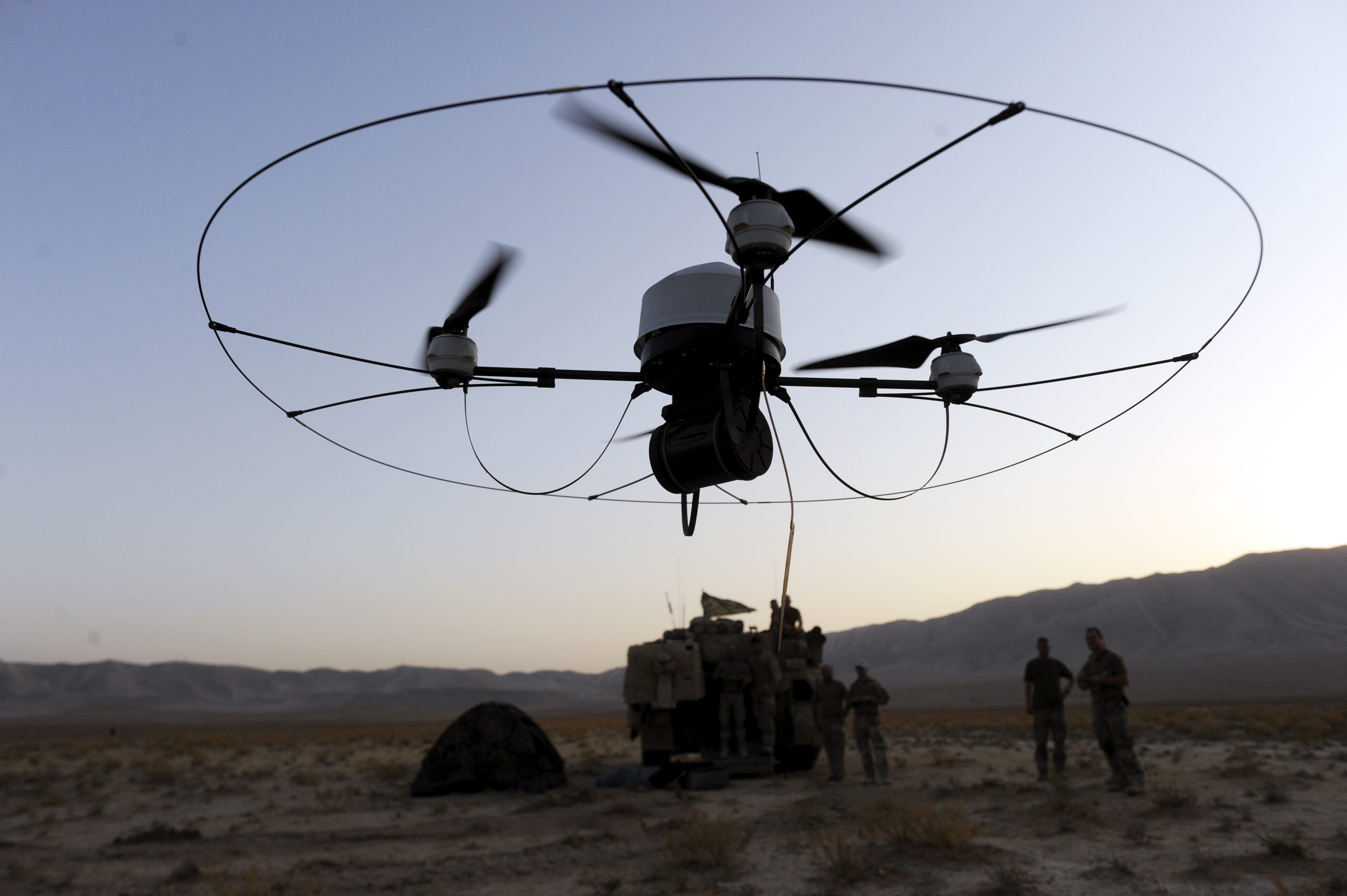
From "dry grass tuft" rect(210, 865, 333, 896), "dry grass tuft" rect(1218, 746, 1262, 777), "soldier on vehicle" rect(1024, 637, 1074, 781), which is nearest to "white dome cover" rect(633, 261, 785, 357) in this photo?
"dry grass tuft" rect(210, 865, 333, 896)

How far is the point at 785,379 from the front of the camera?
189 inches

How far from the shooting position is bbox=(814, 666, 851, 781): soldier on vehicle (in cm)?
1437

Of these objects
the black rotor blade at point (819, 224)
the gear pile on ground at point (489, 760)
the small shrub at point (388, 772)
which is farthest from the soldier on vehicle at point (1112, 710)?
the small shrub at point (388, 772)

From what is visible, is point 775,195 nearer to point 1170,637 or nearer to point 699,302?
point 699,302

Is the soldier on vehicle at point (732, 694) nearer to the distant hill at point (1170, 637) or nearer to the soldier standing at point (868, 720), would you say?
the soldier standing at point (868, 720)

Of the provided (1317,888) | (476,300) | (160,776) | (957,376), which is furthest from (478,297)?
(160,776)

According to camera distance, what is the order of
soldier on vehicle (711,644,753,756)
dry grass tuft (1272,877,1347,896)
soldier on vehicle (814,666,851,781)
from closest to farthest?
dry grass tuft (1272,877,1347,896) < soldier on vehicle (814,666,851,781) < soldier on vehicle (711,644,753,756)

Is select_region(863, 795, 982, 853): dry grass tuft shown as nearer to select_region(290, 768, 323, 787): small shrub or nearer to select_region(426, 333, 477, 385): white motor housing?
select_region(426, 333, 477, 385): white motor housing

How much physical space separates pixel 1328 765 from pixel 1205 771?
2.02 meters

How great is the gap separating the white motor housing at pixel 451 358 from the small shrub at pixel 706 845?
5998mm

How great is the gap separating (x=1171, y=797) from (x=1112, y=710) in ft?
3.84

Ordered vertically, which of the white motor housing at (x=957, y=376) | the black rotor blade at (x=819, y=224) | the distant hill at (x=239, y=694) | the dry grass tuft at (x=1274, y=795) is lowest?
the distant hill at (x=239, y=694)

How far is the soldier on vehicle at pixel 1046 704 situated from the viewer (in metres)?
12.6

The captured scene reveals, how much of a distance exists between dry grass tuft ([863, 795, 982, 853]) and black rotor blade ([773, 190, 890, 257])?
6.70m
